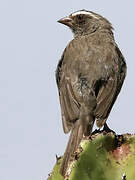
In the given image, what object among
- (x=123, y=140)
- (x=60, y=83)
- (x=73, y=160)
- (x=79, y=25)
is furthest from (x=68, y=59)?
(x=73, y=160)

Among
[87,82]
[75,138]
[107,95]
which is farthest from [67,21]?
[75,138]

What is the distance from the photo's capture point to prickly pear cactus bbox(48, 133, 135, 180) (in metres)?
3.33

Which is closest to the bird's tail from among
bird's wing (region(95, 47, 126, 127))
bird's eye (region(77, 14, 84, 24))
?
bird's wing (region(95, 47, 126, 127))

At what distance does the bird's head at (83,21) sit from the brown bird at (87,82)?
25.8 inches

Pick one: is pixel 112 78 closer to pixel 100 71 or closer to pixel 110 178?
pixel 100 71

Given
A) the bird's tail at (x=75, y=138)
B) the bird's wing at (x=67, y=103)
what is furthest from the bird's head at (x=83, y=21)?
the bird's tail at (x=75, y=138)

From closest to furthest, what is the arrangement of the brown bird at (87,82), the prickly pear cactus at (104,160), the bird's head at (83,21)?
the prickly pear cactus at (104,160)
the brown bird at (87,82)
the bird's head at (83,21)

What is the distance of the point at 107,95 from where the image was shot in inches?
241

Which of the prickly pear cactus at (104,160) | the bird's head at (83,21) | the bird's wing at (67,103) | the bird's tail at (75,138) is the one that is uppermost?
the bird's head at (83,21)

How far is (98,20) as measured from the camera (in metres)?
8.19

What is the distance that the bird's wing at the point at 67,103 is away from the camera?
231 inches

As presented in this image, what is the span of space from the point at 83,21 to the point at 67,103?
2448 millimetres

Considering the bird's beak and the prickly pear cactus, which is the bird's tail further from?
the bird's beak

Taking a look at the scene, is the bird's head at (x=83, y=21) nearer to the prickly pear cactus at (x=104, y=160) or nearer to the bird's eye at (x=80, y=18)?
the bird's eye at (x=80, y=18)
